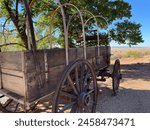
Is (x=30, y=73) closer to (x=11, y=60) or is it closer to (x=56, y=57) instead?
(x=11, y=60)

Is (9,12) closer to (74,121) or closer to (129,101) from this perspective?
(129,101)

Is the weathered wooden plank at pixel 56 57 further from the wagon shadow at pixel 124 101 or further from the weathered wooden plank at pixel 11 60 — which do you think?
the wagon shadow at pixel 124 101

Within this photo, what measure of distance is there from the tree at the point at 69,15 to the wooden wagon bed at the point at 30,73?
6.53m

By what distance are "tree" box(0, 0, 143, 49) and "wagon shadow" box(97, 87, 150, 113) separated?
3.72m

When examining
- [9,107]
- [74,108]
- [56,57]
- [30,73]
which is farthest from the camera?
[9,107]

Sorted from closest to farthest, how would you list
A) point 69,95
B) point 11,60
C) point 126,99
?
point 11,60 → point 69,95 → point 126,99

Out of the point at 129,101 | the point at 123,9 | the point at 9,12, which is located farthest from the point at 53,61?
the point at 123,9

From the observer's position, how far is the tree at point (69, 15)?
1109 cm

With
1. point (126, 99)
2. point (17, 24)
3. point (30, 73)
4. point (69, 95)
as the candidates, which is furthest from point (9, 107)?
point (17, 24)

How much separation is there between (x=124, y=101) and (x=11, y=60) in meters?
3.80

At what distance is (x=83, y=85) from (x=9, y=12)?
311 inches

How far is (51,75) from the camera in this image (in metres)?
3.57

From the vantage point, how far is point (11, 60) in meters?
3.43

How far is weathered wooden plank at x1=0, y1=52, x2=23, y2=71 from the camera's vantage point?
10.5ft
